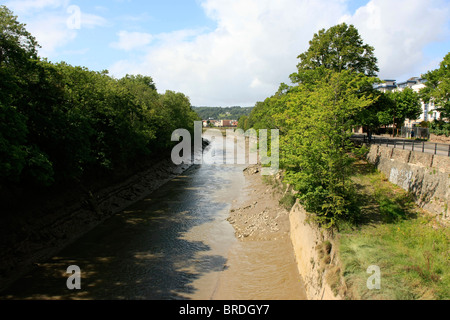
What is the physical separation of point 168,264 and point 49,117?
10.8 m

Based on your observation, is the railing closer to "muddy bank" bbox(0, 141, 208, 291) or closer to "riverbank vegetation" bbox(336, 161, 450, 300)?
"riverbank vegetation" bbox(336, 161, 450, 300)

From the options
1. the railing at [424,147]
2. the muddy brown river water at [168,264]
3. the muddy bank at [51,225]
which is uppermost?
the railing at [424,147]

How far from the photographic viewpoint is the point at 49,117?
1620 centimetres

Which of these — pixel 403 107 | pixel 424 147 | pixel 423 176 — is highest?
pixel 403 107

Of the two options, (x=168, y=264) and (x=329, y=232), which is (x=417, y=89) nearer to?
(x=329, y=232)

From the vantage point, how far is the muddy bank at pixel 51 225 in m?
14.4

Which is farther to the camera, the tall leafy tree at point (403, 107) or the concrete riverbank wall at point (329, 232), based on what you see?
the tall leafy tree at point (403, 107)

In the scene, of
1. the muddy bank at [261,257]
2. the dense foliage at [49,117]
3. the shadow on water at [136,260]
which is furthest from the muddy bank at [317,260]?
the dense foliage at [49,117]

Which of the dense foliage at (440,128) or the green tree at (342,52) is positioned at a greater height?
the green tree at (342,52)

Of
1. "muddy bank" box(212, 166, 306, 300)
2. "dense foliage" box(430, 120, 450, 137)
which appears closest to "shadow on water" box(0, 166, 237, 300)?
"muddy bank" box(212, 166, 306, 300)

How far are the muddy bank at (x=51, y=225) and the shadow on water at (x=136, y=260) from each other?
71 cm

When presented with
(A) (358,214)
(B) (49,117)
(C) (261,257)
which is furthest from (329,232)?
(B) (49,117)

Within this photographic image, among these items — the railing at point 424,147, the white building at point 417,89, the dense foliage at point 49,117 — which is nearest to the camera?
the dense foliage at point 49,117

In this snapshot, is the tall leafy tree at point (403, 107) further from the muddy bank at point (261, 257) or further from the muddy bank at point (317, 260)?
the muddy bank at point (317, 260)
